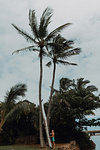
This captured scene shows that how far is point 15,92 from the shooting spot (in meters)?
11.4

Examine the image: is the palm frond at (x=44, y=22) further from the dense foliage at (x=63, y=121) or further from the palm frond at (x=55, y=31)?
the dense foliage at (x=63, y=121)

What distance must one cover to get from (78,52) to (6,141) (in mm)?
10367

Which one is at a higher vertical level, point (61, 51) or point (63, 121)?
point (61, 51)

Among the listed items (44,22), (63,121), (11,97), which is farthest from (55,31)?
(63,121)

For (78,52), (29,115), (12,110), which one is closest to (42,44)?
(78,52)

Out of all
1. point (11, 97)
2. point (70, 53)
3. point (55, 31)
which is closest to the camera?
point (11, 97)

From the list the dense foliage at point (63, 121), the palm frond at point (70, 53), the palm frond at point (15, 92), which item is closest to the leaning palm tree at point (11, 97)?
the palm frond at point (15, 92)

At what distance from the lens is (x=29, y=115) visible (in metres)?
15.4

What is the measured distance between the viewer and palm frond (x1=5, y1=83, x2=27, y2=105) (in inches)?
436

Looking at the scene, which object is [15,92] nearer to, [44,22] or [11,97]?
[11,97]

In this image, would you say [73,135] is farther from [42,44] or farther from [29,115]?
[42,44]

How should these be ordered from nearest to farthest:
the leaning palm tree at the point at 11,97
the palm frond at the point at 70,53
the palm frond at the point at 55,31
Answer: the leaning palm tree at the point at 11,97
the palm frond at the point at 55,31
the palm frond at the point at 70,53

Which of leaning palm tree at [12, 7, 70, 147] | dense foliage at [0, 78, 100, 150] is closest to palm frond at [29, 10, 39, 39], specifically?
leaning palm tree at [12, 7, 70, 147]

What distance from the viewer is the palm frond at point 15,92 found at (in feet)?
36.3
